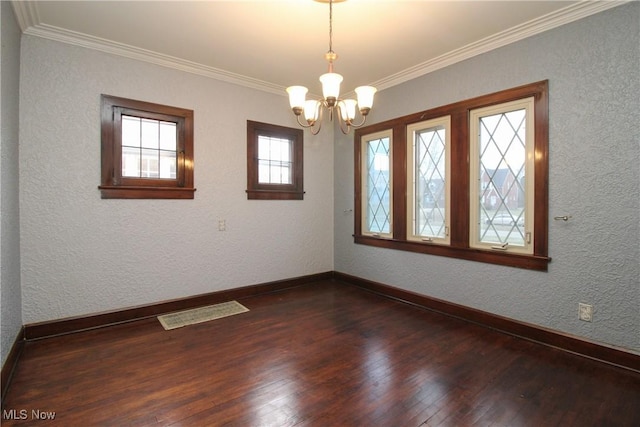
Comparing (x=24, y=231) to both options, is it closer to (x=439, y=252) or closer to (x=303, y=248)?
(x=303, y=248)

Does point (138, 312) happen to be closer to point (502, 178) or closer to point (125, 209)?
point (125, 209)

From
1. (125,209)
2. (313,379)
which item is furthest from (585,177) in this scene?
(125,209)

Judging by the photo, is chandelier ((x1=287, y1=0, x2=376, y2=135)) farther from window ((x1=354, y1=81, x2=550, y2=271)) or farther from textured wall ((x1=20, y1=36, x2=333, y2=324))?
textured wall ((x1=20, y1=36, x2=333, y2=324))

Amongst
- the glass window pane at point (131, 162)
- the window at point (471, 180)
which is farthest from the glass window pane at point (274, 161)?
the glass window pane at point (131, 162)

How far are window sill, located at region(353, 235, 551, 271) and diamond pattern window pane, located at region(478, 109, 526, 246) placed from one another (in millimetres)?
134

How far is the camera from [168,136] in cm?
329

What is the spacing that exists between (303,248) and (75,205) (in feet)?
8.43

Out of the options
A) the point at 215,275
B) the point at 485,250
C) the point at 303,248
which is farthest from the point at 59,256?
the point at 485,250

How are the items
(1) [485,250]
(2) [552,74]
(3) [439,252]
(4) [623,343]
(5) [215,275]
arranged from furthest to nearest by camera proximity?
(5) [215,275], (3) [439,252], (1) [485,250], (2) [552,74], (4) [623,343]

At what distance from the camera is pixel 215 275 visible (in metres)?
3.60

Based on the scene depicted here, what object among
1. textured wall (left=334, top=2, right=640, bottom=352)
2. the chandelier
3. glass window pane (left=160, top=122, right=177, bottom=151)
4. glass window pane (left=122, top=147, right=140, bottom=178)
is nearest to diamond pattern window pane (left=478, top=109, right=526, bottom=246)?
textured wall (left=334, top=2, right=640, bottom=352)

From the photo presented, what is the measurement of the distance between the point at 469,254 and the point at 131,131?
3.54 metres

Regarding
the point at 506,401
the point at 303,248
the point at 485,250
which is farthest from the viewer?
the point at 303,248

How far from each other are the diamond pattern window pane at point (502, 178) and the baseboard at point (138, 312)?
2524 millimetres
